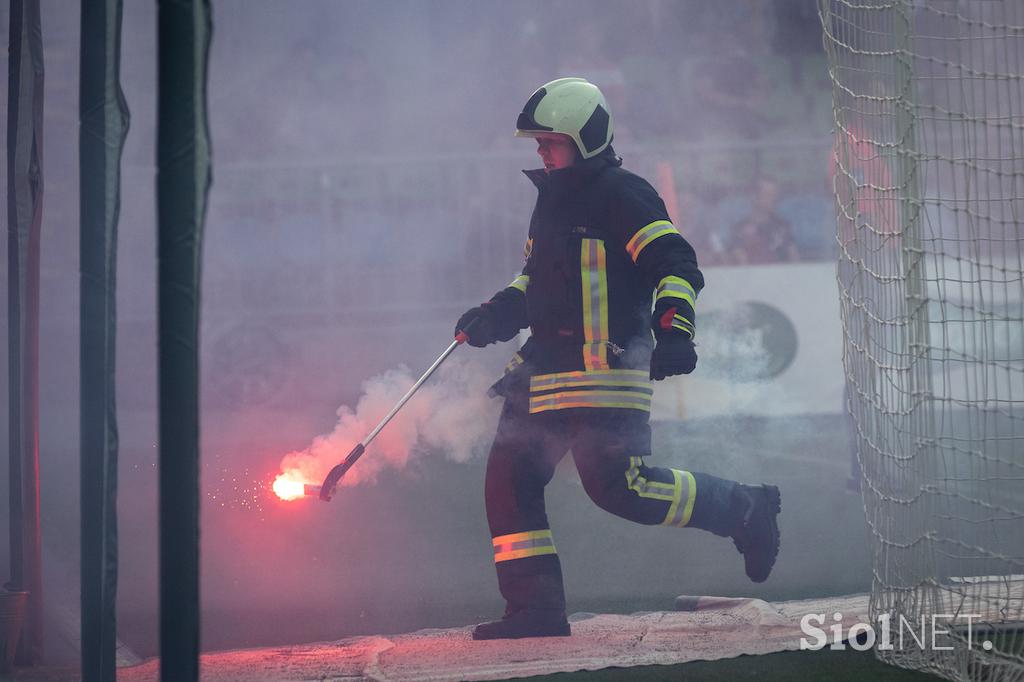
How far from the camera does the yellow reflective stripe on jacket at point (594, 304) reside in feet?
13.0

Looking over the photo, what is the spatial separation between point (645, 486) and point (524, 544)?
0.45m

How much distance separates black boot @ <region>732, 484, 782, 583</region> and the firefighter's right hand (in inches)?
40.3

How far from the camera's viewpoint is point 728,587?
495cm

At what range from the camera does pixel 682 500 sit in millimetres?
3943

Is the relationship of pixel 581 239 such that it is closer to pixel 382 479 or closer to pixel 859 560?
pixel 859 560

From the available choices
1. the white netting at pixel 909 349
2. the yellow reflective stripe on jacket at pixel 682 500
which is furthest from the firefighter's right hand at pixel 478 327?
the white netting at pixel 909 349

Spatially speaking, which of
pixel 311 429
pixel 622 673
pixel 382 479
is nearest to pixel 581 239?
pixel 622 673

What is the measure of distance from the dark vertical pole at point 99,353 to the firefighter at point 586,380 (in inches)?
50.7

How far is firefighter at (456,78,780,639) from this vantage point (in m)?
3.92

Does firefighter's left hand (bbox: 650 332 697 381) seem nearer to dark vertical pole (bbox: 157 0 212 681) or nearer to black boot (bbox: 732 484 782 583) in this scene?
black boot (bbox: 732 484 782 583)

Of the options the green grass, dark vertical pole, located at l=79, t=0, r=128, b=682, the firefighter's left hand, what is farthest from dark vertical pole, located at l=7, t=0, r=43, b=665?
the firefighter's left hand

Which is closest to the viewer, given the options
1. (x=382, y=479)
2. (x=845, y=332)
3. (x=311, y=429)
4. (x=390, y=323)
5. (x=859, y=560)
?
(x=845, y=332)

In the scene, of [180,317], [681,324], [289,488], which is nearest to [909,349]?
[681,324]

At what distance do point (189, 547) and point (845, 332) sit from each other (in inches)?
87.6
